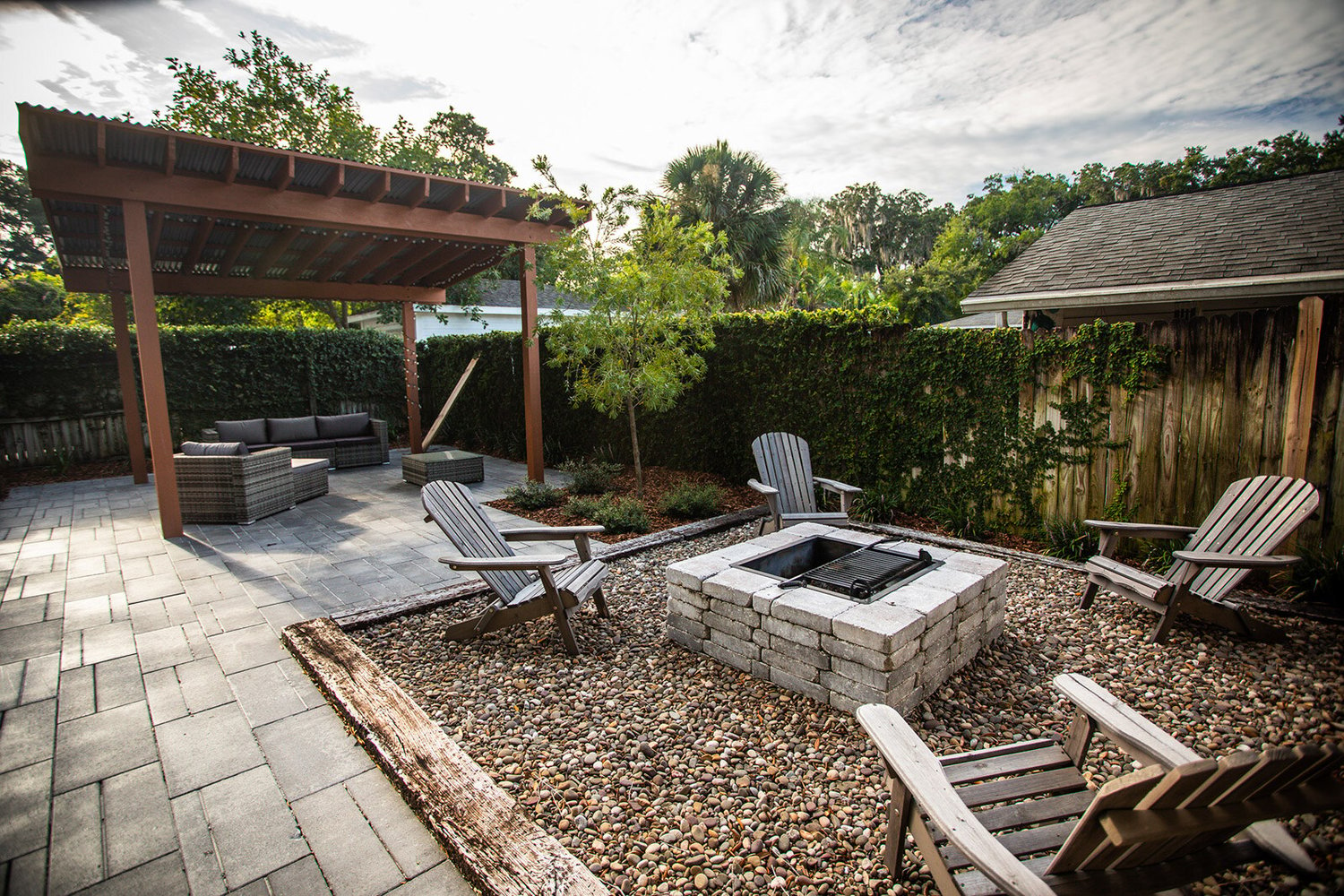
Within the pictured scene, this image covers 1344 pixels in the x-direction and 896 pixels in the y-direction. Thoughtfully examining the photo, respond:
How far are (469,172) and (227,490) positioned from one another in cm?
1813

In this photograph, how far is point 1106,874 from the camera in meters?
1.28

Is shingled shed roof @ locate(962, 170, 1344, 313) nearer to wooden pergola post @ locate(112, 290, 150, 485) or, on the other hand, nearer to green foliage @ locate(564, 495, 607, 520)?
green foliage @ locate(564, 495, 607, 520)

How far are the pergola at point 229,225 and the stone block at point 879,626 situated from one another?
495 cm

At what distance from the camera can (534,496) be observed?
6.47 metres

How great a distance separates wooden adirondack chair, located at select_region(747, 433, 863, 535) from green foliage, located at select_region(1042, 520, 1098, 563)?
1.49 m

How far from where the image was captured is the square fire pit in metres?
2.54

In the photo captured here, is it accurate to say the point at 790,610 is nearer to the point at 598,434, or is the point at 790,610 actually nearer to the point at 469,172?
the point at 598,434

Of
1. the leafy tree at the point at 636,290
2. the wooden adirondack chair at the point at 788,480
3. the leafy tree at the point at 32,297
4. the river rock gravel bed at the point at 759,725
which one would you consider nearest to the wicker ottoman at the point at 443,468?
the leafy tree at the point at 636,290

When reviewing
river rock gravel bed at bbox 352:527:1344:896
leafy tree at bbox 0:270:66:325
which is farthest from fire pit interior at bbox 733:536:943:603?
leafy tree at bbox 0:270:66:325

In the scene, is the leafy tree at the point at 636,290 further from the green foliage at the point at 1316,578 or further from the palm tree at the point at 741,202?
the palm tree at the point at 741,202

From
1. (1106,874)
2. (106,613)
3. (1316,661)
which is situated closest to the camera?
(1106,874)

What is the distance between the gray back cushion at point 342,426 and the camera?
9586 millimetres

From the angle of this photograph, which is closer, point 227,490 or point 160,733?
point 160,733

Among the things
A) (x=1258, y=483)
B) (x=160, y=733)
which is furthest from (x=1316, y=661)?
(x=160, y=733)
